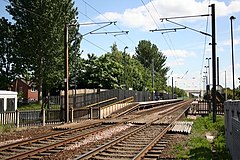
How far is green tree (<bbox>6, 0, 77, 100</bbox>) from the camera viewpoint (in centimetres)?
5200

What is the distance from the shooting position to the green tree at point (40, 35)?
52.0 meters

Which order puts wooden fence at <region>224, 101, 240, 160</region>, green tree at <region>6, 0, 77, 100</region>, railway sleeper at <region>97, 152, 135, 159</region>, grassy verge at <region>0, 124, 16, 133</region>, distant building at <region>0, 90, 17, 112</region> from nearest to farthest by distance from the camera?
wooden fence at <region>224, 101, 240, 160</region> < railway sleeper at <region>97, 152, 135, 159</region> < grassy verge at <region>0, 124, 16, 133</region> < distant building at <region>0, 90, 17, 112</region> < green tree at <region>6, 0, 77, 100</region>

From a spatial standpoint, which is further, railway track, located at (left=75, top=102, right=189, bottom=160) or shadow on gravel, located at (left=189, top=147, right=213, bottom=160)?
railway track, located at (left=75, top=102, right=189, bottom=160)

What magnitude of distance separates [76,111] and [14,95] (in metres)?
6.07

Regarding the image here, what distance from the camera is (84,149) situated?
14.0m

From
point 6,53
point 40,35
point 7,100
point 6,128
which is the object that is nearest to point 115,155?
point 6,128

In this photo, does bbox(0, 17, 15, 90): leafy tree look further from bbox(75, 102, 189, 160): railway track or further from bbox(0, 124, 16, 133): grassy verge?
bbox(75, 102, 189, 160): railway track

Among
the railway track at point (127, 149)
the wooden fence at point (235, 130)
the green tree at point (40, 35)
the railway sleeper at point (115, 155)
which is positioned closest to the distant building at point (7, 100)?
the railway track at point (127, 149)

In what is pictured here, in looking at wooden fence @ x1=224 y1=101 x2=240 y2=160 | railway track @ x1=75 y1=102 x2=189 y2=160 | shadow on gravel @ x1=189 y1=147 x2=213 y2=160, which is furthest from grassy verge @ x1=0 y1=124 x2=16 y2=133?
wooden fence @ x1=224 y1=101 x2=240 y2=160

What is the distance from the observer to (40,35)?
52062mm

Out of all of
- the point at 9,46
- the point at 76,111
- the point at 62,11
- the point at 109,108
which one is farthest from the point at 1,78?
the point at 76,111

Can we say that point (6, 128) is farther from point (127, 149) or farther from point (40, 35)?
point (40, 35)

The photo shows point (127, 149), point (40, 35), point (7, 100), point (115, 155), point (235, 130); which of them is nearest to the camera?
point (235, 130)

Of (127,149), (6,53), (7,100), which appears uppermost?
(6,53)
